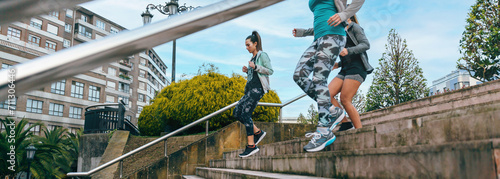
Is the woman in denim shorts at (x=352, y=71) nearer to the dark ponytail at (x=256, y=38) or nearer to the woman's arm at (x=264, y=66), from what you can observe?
the woman's arm at (x=264, y=66)

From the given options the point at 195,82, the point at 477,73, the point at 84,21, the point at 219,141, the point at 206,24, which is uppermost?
the point at 84,21

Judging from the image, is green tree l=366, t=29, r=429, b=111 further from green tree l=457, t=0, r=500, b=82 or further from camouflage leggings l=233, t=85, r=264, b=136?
camouflage leggings l=233, t=85, r=264, b=136

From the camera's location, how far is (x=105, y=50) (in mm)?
603

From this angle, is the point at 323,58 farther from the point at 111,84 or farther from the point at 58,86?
the point at 111,84

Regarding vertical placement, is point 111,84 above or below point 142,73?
below

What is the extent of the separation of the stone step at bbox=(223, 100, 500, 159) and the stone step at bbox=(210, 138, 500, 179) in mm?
270

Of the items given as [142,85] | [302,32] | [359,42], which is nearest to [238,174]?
[302,32]

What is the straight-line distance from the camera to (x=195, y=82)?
8461mm

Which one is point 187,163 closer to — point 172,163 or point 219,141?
point 172,163

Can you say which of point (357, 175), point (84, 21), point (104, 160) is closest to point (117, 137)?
point (104, 160)

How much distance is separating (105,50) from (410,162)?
6.00 ft

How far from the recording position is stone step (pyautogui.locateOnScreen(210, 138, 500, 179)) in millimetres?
1506

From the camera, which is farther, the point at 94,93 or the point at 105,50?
the point at 94,93

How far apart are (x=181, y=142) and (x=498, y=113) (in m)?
6.41
